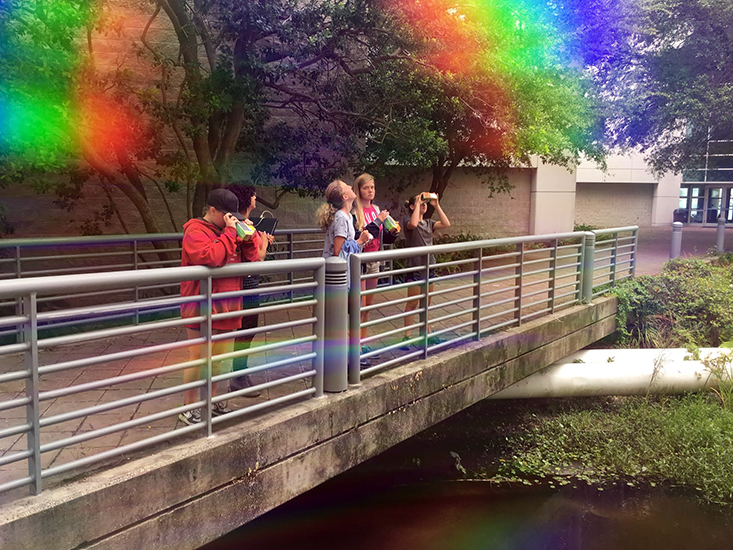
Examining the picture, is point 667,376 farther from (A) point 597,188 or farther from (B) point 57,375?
(A) point 597,188

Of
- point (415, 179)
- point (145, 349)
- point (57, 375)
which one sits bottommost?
point (57, 375)

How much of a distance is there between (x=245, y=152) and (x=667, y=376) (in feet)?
23.4

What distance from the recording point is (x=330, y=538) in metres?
5.59

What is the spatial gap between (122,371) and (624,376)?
580 cm

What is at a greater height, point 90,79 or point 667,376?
point 90,79

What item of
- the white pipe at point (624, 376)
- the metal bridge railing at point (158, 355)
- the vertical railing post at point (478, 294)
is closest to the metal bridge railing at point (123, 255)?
the metal bridge railing at point (158, 355)

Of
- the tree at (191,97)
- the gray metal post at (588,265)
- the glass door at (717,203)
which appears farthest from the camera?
the glass door at (717,203)

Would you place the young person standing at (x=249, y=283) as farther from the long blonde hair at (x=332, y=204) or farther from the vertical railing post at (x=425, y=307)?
the vertical railing post at (x=425, y=307)

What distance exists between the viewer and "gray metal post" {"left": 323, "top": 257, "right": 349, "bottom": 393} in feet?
14.0

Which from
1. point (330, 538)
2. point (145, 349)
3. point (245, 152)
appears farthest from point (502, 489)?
point (245, 152)

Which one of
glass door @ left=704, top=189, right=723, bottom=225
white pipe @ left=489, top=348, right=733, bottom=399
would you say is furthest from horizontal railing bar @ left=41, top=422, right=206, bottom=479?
glass door @ left=704, top=189, right=723, bottom=225

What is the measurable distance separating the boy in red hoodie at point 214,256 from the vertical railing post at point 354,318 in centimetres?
85

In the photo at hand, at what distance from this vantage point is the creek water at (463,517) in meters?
5.51

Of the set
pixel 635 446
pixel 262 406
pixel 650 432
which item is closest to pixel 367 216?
pixel 262 406
